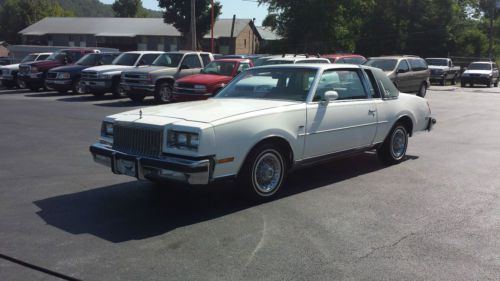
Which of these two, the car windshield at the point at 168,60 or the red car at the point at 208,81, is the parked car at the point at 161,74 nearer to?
the car windshield at the point at 168,60

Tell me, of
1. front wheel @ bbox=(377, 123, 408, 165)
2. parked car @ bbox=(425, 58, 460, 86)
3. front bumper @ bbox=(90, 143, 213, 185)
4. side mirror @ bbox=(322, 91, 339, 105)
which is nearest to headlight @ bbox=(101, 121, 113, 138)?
front bumper @ bbox=(90, 143, 213, 185)

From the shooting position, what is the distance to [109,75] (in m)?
19.8

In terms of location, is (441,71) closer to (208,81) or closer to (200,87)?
(208,81)

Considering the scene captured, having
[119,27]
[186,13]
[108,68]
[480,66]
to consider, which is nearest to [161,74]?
[108,68]

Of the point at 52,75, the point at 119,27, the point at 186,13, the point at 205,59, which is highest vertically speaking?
the point at 186,13

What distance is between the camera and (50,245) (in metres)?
4.92

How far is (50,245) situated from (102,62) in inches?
726

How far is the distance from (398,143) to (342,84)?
1.78 m

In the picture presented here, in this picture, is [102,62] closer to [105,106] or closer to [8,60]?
[105,106]

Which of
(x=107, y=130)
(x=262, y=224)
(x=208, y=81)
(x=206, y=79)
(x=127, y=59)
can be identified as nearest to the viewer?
(x=262, y=224)

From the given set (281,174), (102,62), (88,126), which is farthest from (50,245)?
(102,62)

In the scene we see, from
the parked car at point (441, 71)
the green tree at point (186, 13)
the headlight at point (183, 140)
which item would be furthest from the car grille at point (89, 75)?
the green tree at point (186, 13)

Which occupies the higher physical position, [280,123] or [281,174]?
[280,123]

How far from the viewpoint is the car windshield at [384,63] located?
69.9 feet
